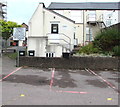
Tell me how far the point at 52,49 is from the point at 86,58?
15.3 feet

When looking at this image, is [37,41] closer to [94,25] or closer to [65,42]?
[65,42]

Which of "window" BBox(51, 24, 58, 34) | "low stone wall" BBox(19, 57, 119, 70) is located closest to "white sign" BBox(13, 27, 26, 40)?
"low stone wall" BBox(19, 57, 119, 70)

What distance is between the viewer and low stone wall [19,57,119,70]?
40.8 feet

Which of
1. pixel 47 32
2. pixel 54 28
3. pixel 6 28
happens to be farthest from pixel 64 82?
pixel 6 28

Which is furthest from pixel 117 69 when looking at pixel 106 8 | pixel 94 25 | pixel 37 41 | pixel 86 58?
pixel 106 8

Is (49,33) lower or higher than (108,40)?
higher

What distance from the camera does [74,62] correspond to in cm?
1257

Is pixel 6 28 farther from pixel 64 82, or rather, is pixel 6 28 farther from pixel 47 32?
pixel 64 82

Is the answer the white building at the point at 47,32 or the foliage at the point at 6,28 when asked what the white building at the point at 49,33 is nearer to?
the white building at the point at 47,32

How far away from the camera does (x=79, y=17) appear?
81.3 ft

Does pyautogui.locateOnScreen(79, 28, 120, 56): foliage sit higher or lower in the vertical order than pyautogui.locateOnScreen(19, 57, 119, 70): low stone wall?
higher

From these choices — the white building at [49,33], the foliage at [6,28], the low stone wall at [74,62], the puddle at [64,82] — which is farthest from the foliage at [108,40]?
the foliage at [6,28]

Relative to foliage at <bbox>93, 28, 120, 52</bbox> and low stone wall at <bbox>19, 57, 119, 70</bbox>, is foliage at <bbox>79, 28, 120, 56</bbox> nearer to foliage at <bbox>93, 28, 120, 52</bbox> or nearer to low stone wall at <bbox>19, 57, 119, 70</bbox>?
foliage at <bbox>93, 28, 120, 52</bbox>

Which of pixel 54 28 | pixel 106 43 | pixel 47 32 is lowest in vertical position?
pixel 106 43
